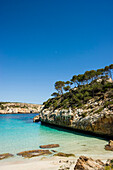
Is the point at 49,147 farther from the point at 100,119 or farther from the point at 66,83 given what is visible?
the point at 66,83

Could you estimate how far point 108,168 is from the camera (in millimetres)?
5391

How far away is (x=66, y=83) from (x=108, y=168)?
4748 cm

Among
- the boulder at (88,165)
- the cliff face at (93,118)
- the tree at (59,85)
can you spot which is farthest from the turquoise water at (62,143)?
the tree at (59,85)

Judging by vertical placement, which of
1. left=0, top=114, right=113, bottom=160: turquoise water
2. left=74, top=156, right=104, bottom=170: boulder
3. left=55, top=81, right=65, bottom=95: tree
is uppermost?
left=55, top=81, right=65, bottom=95: tree

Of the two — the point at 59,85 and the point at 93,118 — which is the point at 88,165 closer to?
the point at 93,118

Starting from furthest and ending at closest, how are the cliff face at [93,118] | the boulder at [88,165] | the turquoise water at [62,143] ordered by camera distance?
1. the cliff face at [93,118]
2. the turquoise water at [62,143]
3. the boulder at [88,165]

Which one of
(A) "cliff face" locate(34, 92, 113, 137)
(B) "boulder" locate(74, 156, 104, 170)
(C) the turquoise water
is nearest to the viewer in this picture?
(B) "boulder" locate(74, 156, 104, 170)

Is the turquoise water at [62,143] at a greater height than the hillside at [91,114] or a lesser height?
lesser

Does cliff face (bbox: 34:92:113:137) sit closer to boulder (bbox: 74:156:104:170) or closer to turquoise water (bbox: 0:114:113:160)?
turquoise water (bbox: 0:114:113:160)

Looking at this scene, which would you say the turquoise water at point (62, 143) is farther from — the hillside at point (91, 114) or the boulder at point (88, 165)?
the boulder at point (88, 165)

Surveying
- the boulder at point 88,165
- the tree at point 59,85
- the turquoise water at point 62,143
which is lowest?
the turquoise water at point 62,143

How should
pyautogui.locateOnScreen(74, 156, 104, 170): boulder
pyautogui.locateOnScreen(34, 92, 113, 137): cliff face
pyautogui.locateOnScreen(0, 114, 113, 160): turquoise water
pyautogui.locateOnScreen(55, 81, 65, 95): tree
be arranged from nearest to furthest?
1. pyautogui.locateOnScreen(74, 156, 104, 170): boulder
2. pyautogui.locateOnScreen(0, 114, 113, 160): turquoise water
3. pyautogui.locateOnScreen(34, 92, 113, 137): cliff face
4. pyautogui.locateOnScreen(55, 81, 65, 95): tree

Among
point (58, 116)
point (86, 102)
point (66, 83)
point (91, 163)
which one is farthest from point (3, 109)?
point (91, 163)

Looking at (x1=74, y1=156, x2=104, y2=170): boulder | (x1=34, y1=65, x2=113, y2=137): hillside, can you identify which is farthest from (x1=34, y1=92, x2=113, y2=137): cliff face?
(x1=74, y1=156, x2=104, y2=170): boulder
